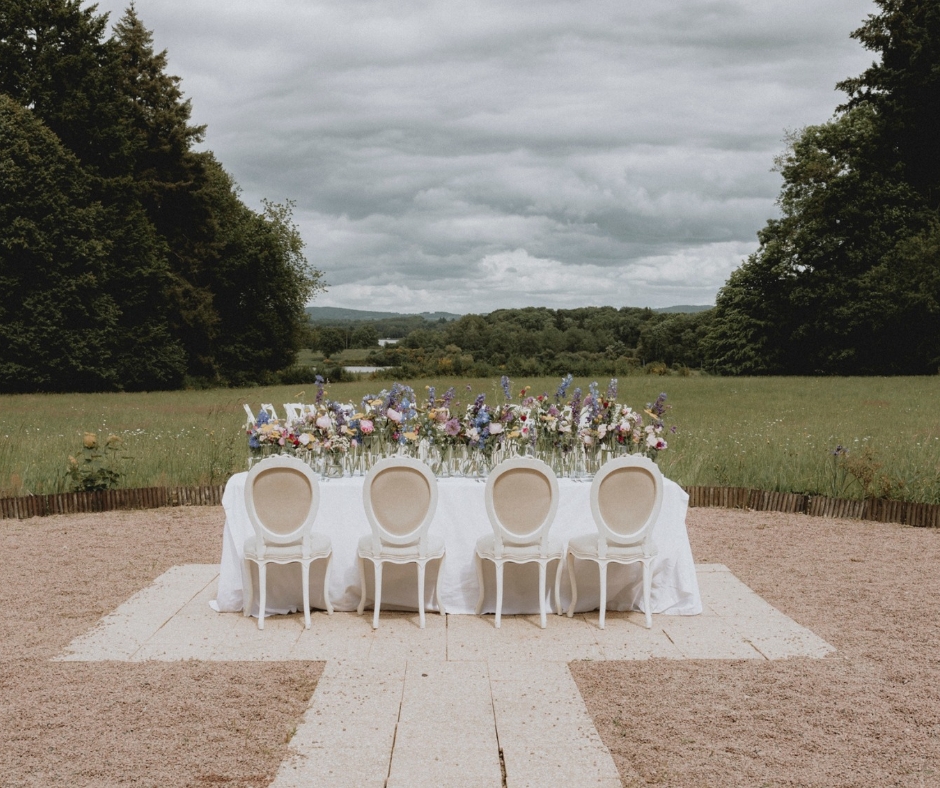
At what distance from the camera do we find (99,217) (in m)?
38.9

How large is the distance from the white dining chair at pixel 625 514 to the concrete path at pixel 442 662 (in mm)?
514

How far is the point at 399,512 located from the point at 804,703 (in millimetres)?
3058

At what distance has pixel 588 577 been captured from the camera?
7.41 meters

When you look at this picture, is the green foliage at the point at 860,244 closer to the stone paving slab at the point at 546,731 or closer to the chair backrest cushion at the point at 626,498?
the chair backrest cushion at the point at 626,498

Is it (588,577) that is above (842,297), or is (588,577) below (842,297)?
below

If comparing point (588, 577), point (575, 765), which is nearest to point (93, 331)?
point (588, 577)

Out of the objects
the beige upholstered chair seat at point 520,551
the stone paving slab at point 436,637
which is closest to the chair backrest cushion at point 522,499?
the beige upholstered chair seat at point 520,551

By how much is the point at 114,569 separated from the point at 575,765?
609 centimetres

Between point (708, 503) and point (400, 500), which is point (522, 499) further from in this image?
point (708, 503)

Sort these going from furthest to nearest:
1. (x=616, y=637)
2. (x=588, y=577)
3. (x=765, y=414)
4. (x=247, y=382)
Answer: (x=247, y=382)
(x=765, y=414)
(x=588, y=577)
(x=616, y=637)

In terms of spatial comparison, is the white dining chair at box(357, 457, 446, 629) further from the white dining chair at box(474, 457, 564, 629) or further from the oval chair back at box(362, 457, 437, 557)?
the white dining chair at box(474, 457, 564, 629)

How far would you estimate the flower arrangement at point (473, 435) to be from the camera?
7797mm

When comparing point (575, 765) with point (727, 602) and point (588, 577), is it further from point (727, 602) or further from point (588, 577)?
point (727, 602)

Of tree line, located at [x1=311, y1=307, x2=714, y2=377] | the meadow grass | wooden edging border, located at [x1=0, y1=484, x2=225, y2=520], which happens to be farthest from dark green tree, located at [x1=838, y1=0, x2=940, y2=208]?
wooden edging border, located at [x1=0, y1=484, x2=225, y2=520]
